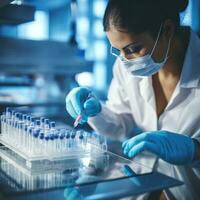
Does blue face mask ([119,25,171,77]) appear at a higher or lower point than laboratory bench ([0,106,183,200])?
higher

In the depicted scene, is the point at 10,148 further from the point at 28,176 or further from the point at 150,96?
the point at 150,96

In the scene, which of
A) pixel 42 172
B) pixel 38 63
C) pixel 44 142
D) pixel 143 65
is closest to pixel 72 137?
pixel 44 142

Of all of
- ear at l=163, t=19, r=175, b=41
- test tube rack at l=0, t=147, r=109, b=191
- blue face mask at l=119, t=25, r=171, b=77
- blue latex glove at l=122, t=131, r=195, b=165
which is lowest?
test tube rack at l=0, t=147, r=109, b=191

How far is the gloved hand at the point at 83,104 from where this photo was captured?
1473 mm

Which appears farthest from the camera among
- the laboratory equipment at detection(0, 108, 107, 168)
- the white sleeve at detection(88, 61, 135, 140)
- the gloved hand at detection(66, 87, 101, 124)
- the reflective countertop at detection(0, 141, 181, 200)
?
the white sleeve at detection(88, 61, 135, 140)

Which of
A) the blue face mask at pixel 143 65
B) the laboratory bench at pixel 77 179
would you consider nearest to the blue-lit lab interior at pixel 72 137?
the laboratory bench at pixel 77 179

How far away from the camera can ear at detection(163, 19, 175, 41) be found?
1.30 m

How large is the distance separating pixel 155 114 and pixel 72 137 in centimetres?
49

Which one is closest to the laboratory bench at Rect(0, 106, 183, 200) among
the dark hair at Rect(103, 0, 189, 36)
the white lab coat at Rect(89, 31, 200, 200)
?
the white lab coat at Rect(89, 31, 200, 200)

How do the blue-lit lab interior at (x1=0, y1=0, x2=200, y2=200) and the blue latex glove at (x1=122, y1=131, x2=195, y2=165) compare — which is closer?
the blue-lit lab interior at (x1=0, y1=0, x2=200, y2=200)

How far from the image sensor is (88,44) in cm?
489

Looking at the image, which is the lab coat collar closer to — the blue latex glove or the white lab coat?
the white lab coat

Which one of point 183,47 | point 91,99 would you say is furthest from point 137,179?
point 183,47

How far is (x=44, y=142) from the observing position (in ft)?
3.75
